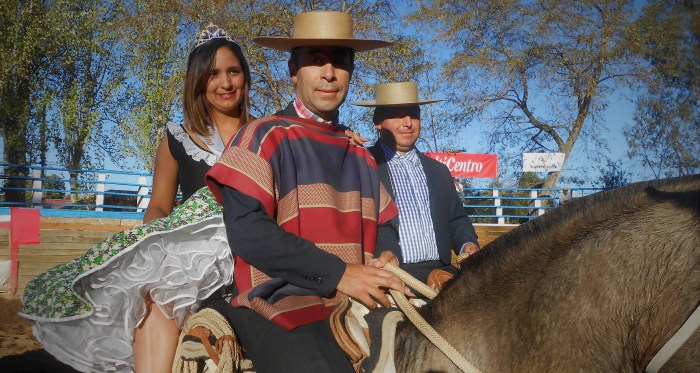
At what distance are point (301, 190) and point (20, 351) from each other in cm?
600

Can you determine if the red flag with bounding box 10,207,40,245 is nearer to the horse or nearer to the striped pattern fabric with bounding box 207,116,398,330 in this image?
the striped pattern fabric with bounding box 207,116,398,330

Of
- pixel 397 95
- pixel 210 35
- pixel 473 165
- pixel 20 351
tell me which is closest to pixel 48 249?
pixel 20 351

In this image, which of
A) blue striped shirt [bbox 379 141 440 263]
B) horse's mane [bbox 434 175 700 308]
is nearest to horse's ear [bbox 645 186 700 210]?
horse's mane [bbox 434 175 700 308]

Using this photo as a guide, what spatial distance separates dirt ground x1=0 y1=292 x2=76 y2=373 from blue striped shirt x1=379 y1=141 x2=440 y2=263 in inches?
153

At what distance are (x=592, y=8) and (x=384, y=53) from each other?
33.2 feet

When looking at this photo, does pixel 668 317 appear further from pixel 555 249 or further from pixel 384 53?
pixel 384 53

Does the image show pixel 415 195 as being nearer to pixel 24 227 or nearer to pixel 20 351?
pixel 20 351

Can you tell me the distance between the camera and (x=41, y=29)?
18812 millimetres

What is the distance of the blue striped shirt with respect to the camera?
469 cm

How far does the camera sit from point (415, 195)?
16.3 feet

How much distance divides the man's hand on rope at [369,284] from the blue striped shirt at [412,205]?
2.65 meters

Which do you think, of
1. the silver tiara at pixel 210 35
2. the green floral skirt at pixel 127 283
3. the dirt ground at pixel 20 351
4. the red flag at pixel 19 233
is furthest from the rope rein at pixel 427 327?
the red flag at pixel 19 233

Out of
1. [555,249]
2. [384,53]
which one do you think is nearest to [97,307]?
[555,249]

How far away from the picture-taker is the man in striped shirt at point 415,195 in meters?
4.67
